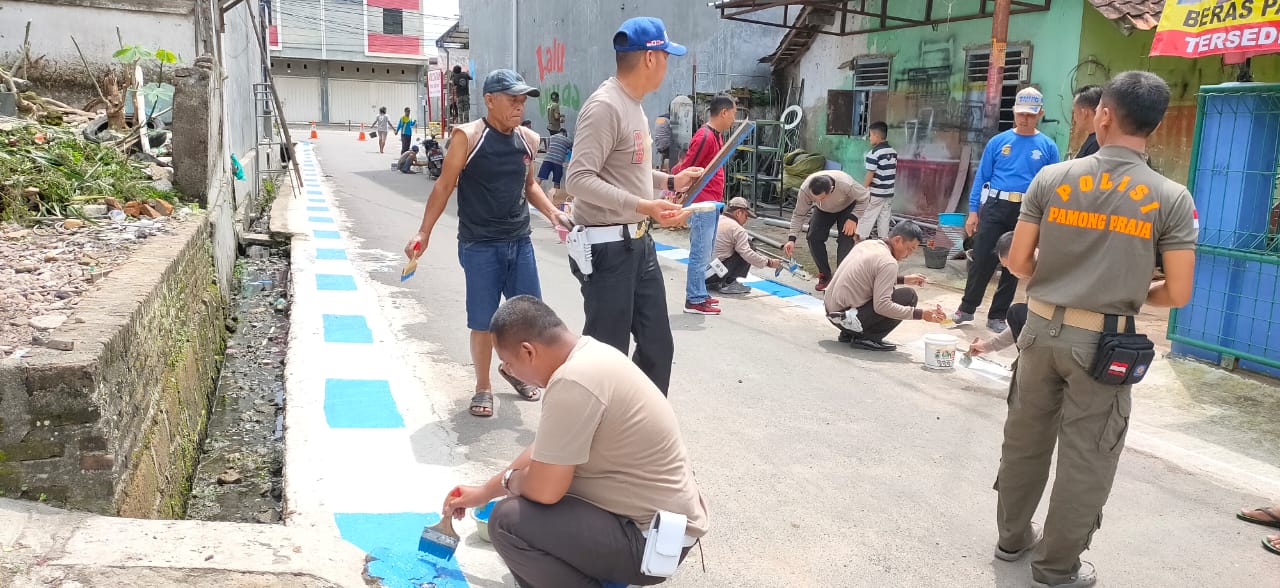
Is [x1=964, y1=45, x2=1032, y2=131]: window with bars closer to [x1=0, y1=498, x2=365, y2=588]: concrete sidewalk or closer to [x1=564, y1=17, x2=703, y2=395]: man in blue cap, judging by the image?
[x1=564, y1=17, x2=703, y2=395]: man in blue cap

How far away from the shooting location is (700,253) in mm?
7586

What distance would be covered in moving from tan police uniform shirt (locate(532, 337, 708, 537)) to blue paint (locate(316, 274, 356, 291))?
5.89m

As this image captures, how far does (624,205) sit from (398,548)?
1.56 meters

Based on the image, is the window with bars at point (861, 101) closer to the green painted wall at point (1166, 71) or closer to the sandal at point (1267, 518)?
the green painted wall at point (1166, 71)

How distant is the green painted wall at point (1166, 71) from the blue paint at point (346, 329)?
6701 mm

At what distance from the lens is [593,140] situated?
3.77m

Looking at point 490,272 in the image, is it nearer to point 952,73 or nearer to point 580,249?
point 580,249

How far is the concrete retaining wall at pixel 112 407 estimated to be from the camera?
3.03 metres

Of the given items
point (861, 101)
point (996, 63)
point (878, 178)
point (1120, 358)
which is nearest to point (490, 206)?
point (1120, 358)

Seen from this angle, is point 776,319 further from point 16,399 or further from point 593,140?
point 16,399

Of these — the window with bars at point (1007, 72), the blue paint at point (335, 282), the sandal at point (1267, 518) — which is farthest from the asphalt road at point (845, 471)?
the window with bars at point (1007, 72)

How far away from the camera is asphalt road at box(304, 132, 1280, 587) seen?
11.1ft

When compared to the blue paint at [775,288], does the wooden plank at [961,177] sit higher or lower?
higher

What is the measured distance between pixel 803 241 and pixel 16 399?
32.8 feet
